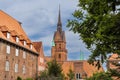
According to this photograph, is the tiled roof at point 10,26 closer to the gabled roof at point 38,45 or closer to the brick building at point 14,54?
the brick building at point 14,54

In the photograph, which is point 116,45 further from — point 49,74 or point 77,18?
point 49,74

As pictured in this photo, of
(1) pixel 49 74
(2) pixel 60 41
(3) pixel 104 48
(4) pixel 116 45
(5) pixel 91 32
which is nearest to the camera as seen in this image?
(4) pixel 116 45

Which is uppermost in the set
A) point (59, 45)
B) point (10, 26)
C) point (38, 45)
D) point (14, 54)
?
point (59, 45)

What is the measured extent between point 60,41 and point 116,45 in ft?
378

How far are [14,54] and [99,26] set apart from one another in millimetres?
33430

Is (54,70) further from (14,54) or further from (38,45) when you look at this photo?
(14,54)

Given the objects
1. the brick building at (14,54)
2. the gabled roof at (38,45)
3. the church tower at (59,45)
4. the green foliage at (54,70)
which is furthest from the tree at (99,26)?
the church tower at (59,45)

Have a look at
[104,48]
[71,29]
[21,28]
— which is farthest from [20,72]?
[104,48]

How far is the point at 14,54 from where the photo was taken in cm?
4538

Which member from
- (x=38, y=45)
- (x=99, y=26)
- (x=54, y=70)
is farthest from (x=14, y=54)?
(x=99, y=26)

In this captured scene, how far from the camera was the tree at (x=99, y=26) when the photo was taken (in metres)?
11.2

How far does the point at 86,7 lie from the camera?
1692cm

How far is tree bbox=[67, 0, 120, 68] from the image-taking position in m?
11.2

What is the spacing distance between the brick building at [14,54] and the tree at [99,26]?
25.1 m
